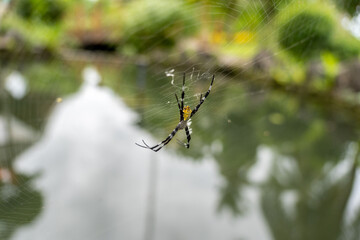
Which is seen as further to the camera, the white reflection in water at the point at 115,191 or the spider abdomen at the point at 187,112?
the white reflection in water at the point at 115,191

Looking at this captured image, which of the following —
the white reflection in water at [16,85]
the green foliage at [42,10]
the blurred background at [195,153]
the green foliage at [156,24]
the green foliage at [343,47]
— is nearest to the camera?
the blurred background at [195,153]

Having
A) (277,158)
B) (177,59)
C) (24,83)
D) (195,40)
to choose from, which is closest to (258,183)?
(277,158)

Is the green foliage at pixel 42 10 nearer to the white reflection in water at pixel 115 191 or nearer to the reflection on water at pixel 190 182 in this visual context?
the reflection on water at pixel 190 182

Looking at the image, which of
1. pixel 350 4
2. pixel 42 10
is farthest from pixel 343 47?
pixel 42 10

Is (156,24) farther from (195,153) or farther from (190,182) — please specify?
(190,182)

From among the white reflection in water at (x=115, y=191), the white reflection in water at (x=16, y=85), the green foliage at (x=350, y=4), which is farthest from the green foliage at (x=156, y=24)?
the green foliage at (x=350, y=4)
